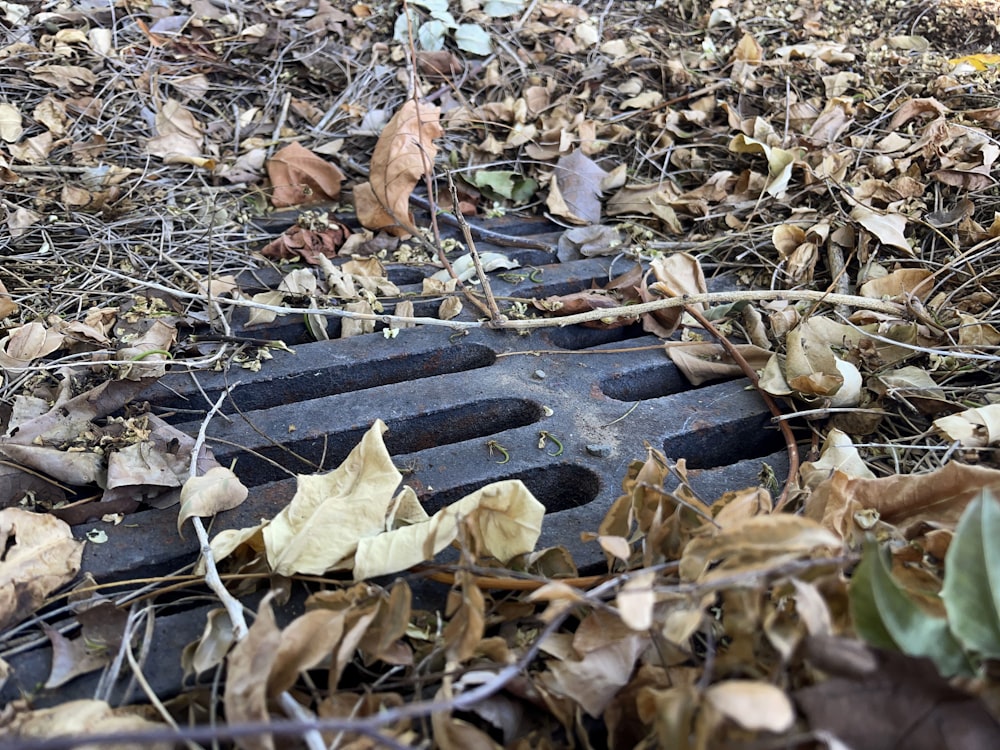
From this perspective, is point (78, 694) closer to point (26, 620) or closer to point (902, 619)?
point (26, 620)

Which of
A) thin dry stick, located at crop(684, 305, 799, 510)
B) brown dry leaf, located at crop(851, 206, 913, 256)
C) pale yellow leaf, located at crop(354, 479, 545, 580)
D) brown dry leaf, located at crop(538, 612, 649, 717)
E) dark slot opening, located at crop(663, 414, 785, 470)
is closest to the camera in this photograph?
brown dry leaf, located at crop(538, 612, 649, 717)

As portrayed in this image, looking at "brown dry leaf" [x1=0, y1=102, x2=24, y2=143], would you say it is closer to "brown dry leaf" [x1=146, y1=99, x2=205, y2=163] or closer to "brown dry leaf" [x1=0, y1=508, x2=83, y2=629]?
"brown dry leaf" [x1=146, y1=99, x2=205, y2=163]

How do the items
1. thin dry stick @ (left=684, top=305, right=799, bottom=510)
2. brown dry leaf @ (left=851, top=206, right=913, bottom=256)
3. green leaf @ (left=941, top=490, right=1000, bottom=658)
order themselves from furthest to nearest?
1. brown dry leaf @ (left=851, top=206, right=913, bottom=256)
2. thin dry stick @ (left=684, top=305, right=799, bottom=510)
3. green leaf @ (left=941, top=490, right=1000, bottom=658)

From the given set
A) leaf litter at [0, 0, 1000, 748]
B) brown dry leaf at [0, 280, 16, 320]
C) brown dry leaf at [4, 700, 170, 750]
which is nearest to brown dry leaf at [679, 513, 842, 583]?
leaf litter at [0, 0, 1000, 748]

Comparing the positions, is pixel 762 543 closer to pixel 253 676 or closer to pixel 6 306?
pixel 253 676

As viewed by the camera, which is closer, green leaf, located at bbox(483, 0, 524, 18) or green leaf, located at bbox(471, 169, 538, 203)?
green leaf, located at bbox(471, 169, 538, 203)

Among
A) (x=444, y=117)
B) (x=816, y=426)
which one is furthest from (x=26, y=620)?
(x=444, y=117)
